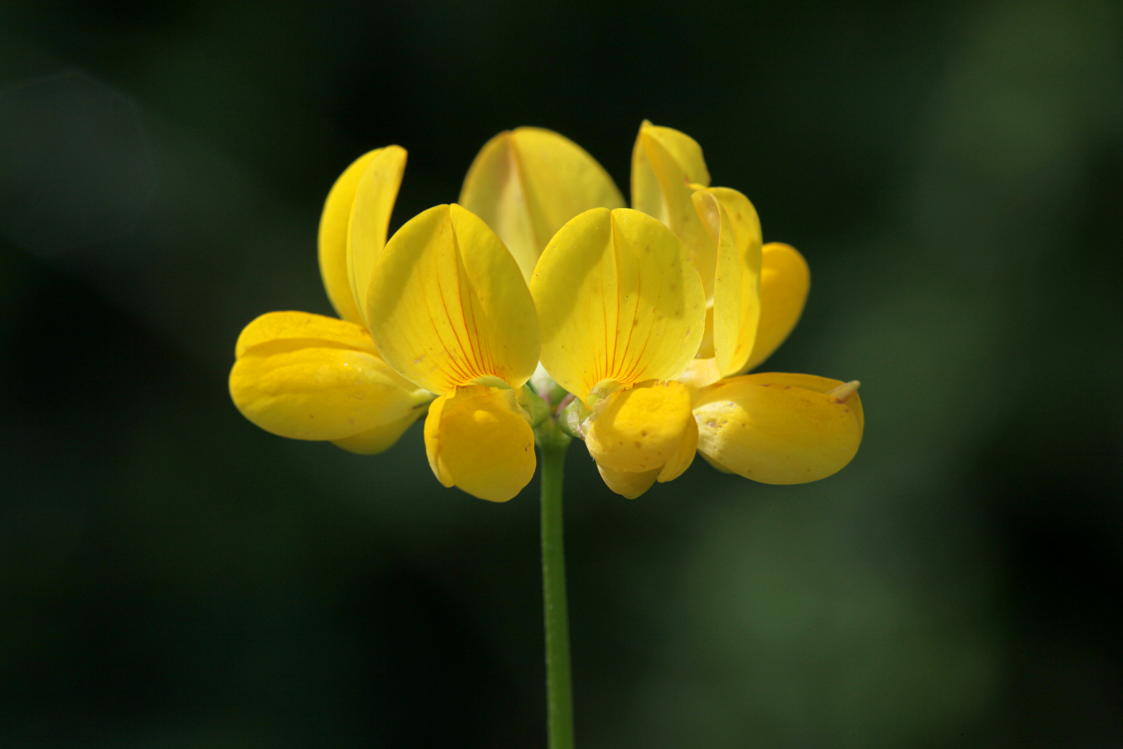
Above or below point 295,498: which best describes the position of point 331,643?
below

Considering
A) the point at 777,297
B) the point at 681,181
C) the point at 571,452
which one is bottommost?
the point at 777,297

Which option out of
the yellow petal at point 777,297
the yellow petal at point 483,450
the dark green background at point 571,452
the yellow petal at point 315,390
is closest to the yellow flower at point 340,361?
the yellow petal at point 315,390

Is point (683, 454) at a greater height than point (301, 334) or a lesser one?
lesser

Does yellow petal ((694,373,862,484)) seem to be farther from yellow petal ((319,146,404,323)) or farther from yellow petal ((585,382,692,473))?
yellow petal ((319,146,404,323))

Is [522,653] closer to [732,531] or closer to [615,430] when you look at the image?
[732,531]

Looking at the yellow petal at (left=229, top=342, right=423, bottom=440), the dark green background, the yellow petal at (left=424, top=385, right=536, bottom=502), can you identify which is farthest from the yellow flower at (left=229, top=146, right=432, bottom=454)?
the dark green background

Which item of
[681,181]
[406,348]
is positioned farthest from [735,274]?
[406,348]

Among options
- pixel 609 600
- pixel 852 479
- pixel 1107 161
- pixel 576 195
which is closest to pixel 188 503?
pixel 609 600

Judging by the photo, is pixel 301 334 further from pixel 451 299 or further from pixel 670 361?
pixel 670 361
